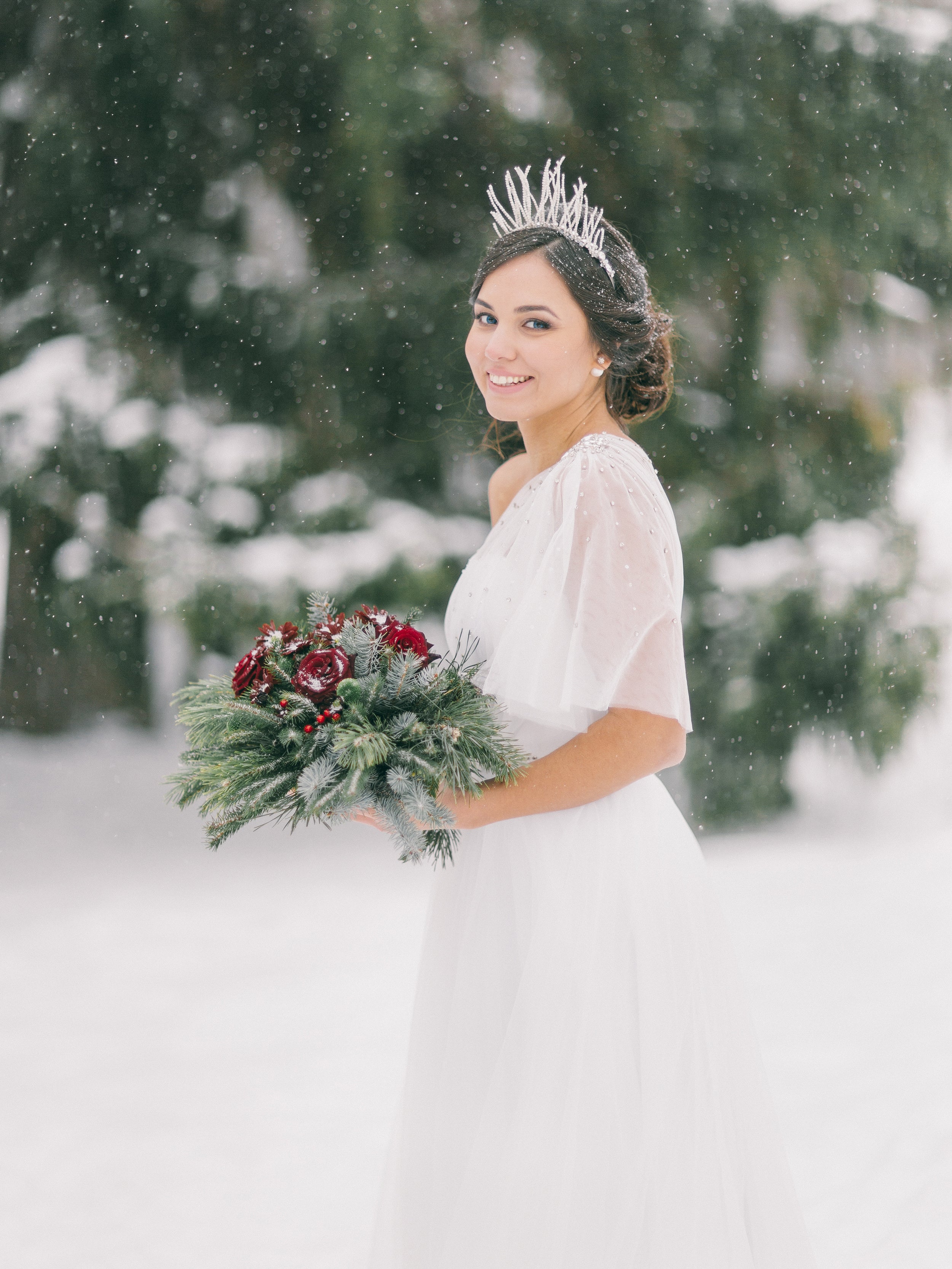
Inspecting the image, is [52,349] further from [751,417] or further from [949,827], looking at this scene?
[949,827]

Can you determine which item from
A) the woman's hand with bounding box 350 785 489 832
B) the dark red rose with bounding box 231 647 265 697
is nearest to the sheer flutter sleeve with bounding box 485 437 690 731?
the woman's hand with bounding box 350 785 489 832

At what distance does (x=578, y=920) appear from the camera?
1.08 m

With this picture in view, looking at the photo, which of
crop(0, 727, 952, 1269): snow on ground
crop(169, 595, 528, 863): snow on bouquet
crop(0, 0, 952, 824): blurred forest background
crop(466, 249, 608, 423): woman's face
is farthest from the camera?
crop(0, 0, 952, 824): blurred forest background

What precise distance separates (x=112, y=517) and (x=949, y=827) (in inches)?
134

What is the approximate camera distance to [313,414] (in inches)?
151

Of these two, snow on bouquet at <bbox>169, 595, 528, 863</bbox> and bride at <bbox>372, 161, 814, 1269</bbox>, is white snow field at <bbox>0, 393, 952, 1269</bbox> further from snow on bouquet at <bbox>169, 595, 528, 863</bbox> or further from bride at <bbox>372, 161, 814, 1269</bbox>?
snow on bouquet at <bbox>169, 595, 528, 863</bbox>

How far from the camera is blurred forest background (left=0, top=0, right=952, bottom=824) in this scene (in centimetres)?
373

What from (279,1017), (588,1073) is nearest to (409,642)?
(588,1073)

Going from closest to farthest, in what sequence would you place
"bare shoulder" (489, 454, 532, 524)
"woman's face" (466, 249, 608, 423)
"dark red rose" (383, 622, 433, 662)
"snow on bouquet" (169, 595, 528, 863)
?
"snow on bouquet" (169, 595, 528, 863)
"dark red rose" (383, 622, 433, 662)
"woman's face" (466, 249, 608, 423)
"bare shoulder" (489, 454, 532, 524)

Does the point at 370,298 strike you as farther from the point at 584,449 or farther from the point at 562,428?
the point at 584,449

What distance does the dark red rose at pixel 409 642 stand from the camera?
39.8 inches

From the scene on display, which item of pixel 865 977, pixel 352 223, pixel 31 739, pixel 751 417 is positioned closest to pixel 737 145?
pixel 751 417

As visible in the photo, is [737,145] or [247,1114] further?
[737,145]

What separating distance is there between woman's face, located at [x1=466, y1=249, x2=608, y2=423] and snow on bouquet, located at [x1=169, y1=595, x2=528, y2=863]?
323 mm
